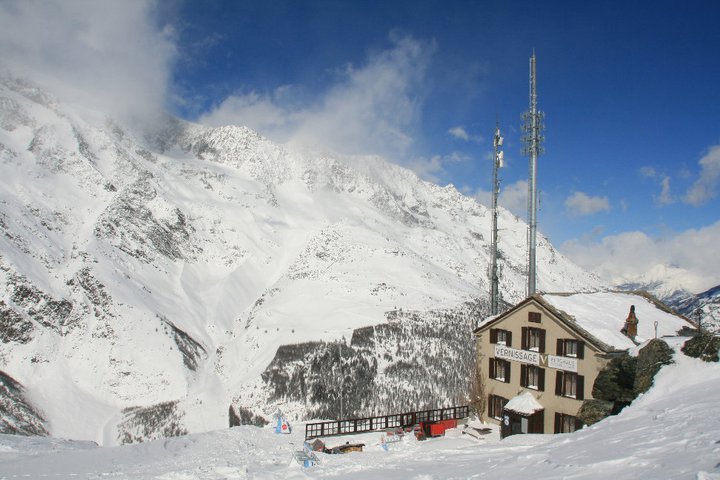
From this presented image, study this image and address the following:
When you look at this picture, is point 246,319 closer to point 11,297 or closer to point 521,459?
point 11,297

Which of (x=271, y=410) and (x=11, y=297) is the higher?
(x=11, y=297)

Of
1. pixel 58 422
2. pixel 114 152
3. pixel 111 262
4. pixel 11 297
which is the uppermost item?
pixel 114 152

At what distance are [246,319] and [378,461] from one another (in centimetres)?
12851

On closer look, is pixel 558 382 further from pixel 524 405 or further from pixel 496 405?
pixel 496 405

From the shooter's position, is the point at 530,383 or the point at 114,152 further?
the point at 114,152

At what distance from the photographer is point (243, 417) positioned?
295 ft

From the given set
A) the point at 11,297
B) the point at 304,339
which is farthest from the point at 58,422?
the point at 304,339

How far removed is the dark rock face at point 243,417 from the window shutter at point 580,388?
233 ft

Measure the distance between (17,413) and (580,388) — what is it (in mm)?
102778

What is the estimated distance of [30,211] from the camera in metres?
140

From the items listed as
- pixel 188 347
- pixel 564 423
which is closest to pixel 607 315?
pixel 564 423

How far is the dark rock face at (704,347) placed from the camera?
61.2 ft

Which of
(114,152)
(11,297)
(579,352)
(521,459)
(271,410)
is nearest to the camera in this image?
(521,459)

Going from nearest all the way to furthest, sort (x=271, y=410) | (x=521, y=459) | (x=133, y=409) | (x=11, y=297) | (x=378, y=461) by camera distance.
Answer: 1. (x=521, y=459)
2. (x=378, y=461)
3. (x=271, y=410)
4. (x=133, y=409)
5. (x=11, y=297)
